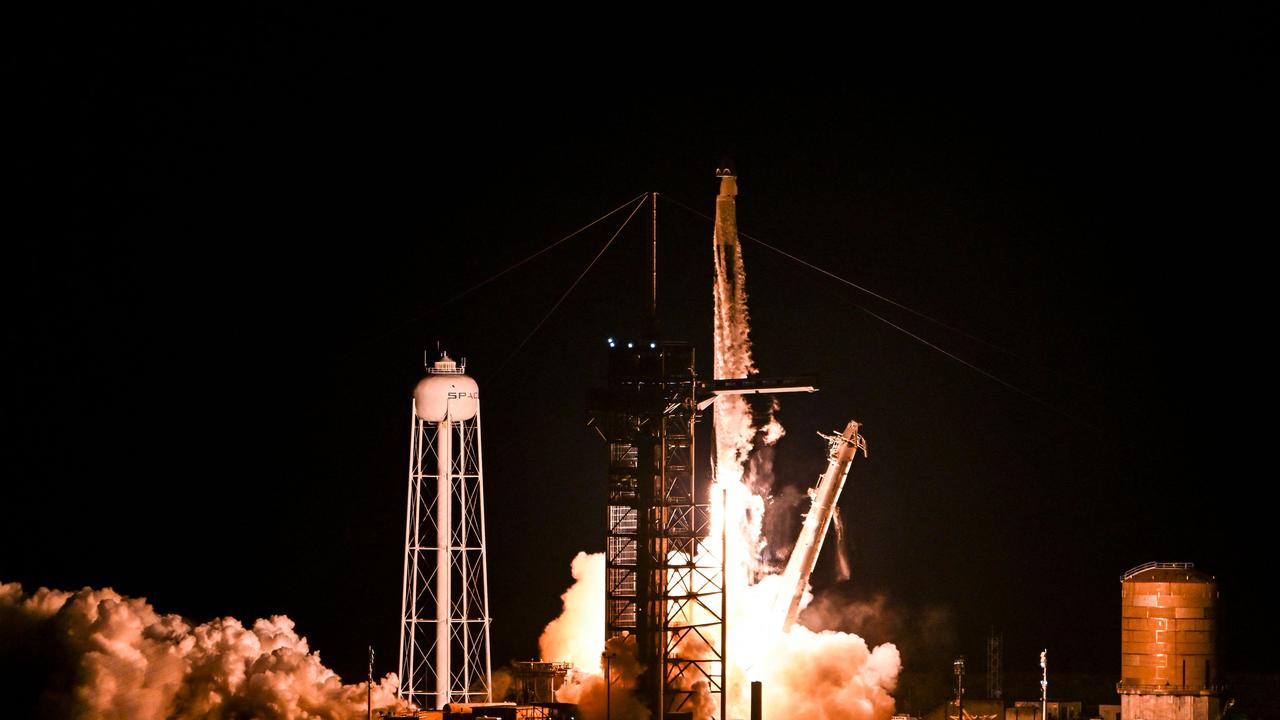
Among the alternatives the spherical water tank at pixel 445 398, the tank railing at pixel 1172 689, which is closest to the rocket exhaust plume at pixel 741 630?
the spherical water tank at pixel 445 398

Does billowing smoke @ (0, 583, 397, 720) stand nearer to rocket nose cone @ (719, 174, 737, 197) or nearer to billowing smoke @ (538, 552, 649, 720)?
billowing smoke @ (538, 552, 649, 720)

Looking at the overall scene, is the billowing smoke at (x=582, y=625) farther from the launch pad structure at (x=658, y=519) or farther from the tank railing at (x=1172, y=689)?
the tank railing at (x=1172, y=689)

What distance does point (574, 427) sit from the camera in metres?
78.7

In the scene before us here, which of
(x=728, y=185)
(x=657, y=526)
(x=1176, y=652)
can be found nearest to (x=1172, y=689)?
(x=1176, y=652)

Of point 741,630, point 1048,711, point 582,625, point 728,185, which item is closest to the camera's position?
point 741,630

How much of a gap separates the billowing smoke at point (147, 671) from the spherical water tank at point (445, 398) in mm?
7267

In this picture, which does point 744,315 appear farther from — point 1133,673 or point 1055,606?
point 1055,606

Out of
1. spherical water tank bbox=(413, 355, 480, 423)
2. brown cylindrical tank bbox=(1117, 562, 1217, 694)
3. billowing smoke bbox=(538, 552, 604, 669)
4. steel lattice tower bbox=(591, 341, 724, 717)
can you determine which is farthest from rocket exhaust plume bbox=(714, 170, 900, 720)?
brown cylindrical tank bbox=(1117, 562, 1217, 694)

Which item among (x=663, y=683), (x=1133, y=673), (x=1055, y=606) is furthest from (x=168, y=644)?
(x=1055, y=606)

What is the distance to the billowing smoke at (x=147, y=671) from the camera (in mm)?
48938

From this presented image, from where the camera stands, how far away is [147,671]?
4928 centimetres

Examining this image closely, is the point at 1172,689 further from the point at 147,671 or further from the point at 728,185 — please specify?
the point at 147,671

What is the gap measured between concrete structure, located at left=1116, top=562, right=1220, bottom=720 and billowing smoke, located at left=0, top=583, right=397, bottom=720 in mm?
22009

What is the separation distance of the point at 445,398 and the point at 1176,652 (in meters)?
22.0
